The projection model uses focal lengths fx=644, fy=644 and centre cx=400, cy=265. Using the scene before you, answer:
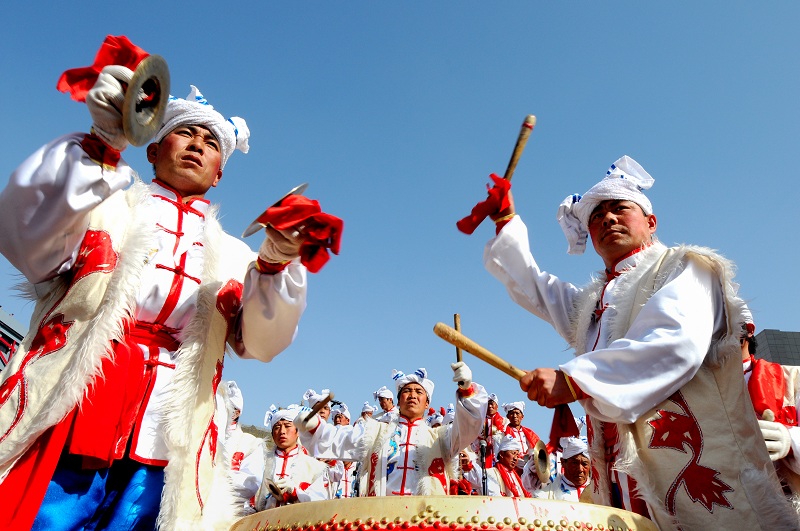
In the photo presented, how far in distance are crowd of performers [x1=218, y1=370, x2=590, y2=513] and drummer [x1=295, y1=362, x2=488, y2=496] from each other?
1cm

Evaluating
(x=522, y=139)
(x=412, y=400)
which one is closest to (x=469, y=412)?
(x=412, y=400)

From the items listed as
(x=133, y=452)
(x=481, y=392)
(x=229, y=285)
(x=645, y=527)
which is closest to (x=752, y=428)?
(x=645, y=527)

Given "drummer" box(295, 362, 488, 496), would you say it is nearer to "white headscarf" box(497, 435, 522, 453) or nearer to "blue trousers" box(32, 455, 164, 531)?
"white headscarf" box(497, 435, 522, 453)

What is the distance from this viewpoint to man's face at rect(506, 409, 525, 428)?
12141mm

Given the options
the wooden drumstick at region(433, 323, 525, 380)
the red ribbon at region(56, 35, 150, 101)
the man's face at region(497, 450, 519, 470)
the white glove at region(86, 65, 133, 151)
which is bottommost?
the wooden drumstick at region(433, 323, 525, 380)

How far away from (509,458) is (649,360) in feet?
27.6

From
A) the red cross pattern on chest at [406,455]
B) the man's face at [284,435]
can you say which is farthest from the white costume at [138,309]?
the man's face at [284,435]

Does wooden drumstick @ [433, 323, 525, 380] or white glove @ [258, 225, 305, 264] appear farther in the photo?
wooden drumstick @ [433, 323, 525, 380]

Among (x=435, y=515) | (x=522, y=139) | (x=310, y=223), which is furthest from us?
(x=522, y=139)

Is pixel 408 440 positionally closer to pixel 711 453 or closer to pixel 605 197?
pixel 605 197

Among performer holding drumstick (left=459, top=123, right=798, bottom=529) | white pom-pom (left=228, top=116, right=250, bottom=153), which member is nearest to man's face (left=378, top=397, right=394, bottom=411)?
performer holding drumstick (left=459, top=123, right=798, bottom=529)

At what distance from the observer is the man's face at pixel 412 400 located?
7.25 m

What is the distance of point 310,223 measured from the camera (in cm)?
221

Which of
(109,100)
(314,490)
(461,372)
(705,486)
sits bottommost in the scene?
(705,486)
